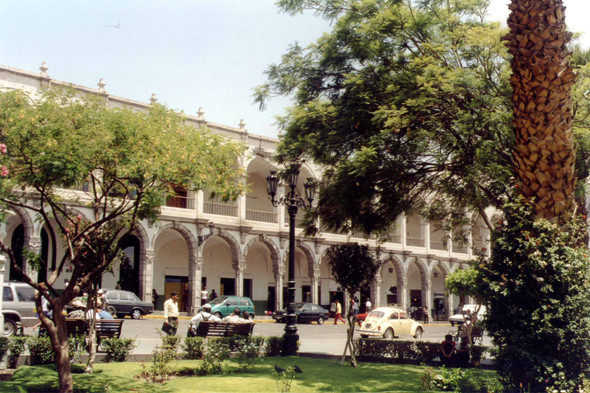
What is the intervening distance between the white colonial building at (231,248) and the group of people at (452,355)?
13.1m

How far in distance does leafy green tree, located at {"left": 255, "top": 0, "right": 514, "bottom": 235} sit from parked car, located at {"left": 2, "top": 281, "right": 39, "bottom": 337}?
9.07 meters

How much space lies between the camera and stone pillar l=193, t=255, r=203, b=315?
30.8 meters

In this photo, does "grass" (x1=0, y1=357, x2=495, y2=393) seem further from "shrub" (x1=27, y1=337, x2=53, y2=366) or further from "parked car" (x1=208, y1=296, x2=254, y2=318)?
"parked car" (x1=208, y1=296, x2=254, y2=318)

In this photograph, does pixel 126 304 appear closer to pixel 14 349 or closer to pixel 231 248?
pixel 231 248

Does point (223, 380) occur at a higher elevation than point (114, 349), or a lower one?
lower

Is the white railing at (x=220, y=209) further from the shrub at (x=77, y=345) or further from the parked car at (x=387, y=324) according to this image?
the shrub at (x=77, y=345)

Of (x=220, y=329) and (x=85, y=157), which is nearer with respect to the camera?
(x=85, y=157)

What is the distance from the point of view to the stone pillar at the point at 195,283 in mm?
30844

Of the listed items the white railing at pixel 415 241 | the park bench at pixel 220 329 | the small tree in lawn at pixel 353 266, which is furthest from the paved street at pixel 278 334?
the white railing at pixel 415 241

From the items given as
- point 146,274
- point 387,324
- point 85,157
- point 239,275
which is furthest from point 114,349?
point 239,275

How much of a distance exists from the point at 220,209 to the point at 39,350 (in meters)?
22.9

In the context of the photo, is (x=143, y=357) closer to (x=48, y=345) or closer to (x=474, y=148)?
(x=48, y=345)

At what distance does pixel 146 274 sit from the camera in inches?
1150

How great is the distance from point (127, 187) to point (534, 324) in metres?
→ 6.44
